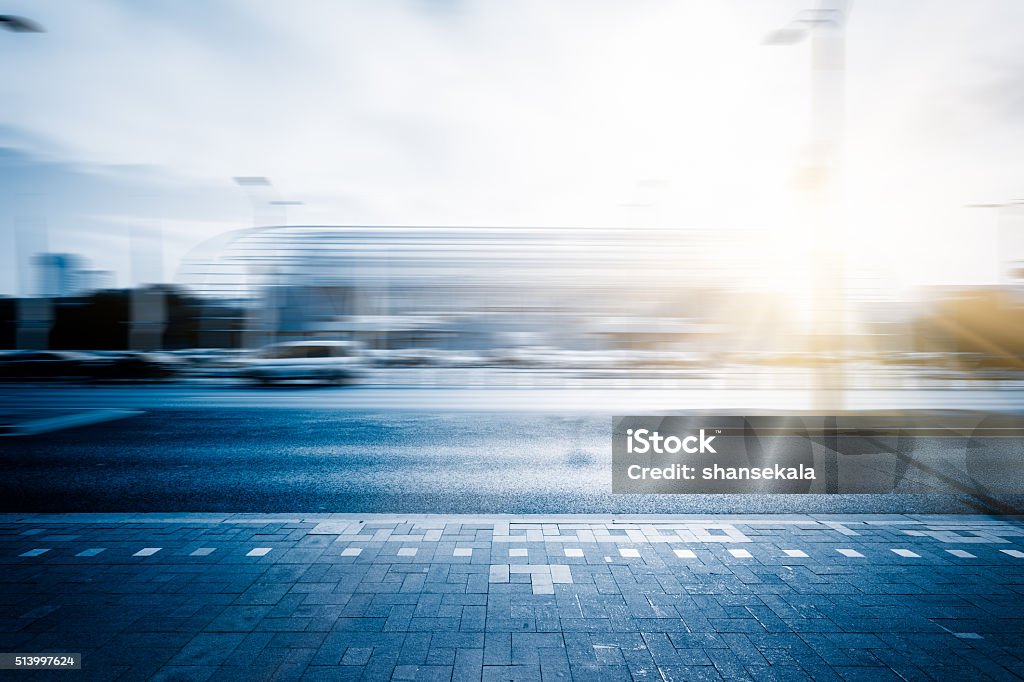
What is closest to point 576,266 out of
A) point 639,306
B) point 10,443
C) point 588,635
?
point 639,306

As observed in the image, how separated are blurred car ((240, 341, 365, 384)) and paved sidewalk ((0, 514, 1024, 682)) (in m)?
9.72

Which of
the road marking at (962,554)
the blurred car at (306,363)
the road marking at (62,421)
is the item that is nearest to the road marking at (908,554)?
the road marking at (962,554)

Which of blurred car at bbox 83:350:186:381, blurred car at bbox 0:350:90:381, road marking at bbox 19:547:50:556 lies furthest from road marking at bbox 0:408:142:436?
blurred car at bbox 0:350:90:381

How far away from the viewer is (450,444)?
8664mm

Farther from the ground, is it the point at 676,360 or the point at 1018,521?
the point at 676,360

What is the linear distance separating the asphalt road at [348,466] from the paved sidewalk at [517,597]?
763 mm

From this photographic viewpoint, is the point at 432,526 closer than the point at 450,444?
Yes

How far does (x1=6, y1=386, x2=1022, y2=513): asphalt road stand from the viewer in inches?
224

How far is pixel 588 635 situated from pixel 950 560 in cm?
295

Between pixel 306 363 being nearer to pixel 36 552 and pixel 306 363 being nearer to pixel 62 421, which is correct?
pixel 62 421

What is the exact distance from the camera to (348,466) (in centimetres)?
727

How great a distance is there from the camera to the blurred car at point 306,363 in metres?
14.6

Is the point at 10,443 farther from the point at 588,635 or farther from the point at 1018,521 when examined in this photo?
the point at 1018,521

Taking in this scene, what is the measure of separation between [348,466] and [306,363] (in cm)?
887
